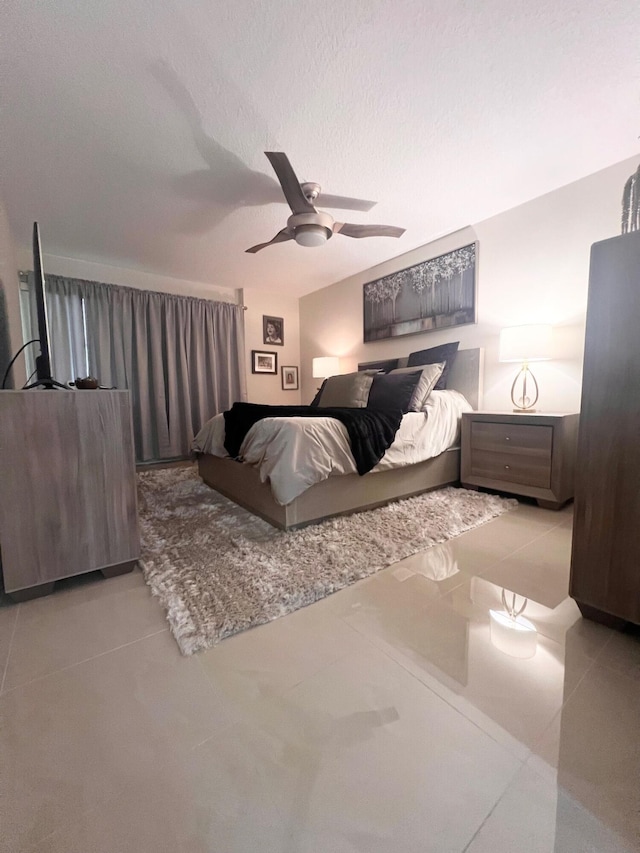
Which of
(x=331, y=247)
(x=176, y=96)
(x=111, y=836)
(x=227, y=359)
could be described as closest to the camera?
(x=111, y=836)

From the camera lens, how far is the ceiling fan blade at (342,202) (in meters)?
2.42

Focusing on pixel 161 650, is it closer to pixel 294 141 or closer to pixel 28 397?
pixel 28 397

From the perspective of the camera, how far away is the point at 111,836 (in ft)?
2.05

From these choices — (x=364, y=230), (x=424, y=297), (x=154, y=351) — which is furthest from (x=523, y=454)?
(x=154, y=351)

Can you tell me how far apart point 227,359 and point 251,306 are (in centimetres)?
89

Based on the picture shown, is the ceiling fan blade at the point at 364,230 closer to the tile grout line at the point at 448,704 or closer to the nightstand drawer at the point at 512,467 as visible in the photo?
the nightstand drawer at the point at 512,467

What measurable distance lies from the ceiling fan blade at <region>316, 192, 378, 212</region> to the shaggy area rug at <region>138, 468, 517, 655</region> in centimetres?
219

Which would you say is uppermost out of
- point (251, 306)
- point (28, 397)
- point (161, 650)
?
point (251, 306)

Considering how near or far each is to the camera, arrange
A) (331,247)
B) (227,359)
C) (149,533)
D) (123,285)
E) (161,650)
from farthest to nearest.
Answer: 1. (227,359)
2. (123,285)
3. (331,247)
4. (149,533)
5. (161,650)

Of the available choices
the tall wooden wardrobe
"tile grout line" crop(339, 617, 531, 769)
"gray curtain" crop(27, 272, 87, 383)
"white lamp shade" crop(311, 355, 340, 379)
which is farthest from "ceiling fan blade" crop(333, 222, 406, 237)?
"gray curtain" crop(27, 272, 87, 383)

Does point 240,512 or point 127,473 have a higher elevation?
point 127,473

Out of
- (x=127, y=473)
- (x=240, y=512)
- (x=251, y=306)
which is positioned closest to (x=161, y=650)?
(x=127, y=473)

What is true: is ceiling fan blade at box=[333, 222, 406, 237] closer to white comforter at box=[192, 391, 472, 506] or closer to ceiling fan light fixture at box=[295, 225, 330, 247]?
ceiling fan light fixture at box=[295, 225, 330, 247]

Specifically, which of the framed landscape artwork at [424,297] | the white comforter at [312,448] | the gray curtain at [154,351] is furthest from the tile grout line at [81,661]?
the framed landscape artwork at [424,297]
